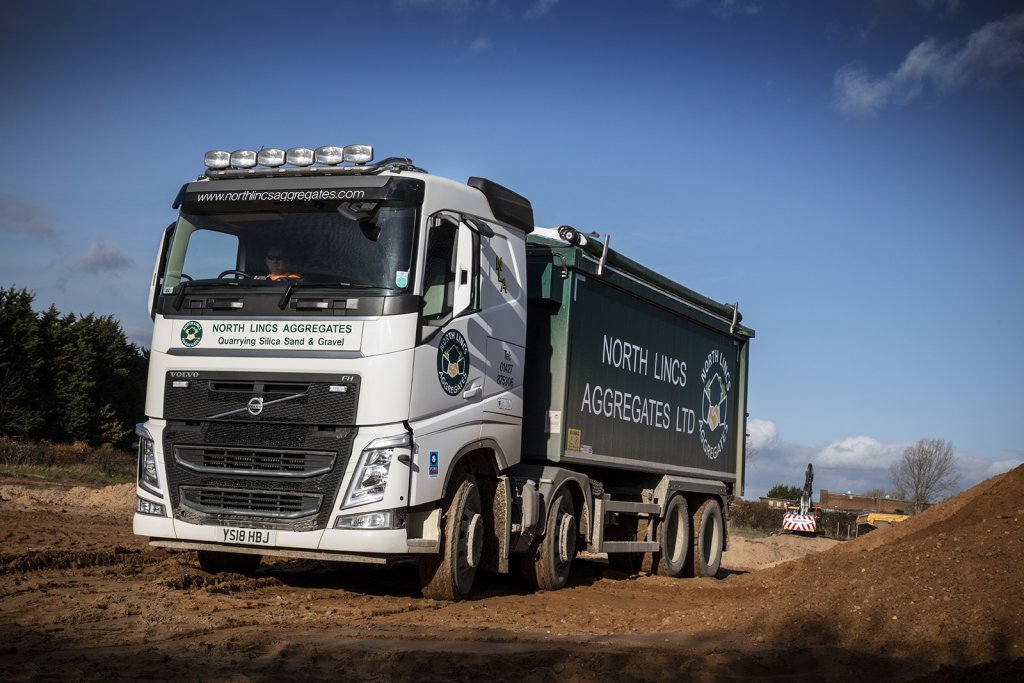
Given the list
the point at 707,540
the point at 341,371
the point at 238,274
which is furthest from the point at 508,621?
the point at 707,540

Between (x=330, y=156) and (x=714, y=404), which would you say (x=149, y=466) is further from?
(x=714, y=404)

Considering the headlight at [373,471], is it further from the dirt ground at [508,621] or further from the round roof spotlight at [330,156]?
the round roof spotlight at [330,156]

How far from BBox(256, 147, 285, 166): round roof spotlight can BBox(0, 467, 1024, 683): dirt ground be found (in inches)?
148

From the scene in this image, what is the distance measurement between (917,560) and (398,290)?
4878 mm

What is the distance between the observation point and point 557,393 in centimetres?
1116

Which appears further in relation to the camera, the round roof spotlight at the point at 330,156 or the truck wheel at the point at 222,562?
the truck wheel at the point at 222,562

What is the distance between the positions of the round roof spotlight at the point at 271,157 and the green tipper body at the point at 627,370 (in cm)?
308

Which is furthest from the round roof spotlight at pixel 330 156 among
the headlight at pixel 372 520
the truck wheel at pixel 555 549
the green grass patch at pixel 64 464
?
the green grass patch at pixel 64 464

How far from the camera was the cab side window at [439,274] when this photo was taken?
881cm

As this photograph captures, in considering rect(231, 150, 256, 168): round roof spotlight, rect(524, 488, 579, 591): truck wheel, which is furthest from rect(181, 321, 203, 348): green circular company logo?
rect(524, 488, 579, 591): truck wheel

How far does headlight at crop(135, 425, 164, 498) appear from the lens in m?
8.91

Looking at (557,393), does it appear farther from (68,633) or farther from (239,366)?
(68,633)

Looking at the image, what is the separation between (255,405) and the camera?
865 cm

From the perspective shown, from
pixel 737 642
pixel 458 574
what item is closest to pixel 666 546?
pixel 458 574
